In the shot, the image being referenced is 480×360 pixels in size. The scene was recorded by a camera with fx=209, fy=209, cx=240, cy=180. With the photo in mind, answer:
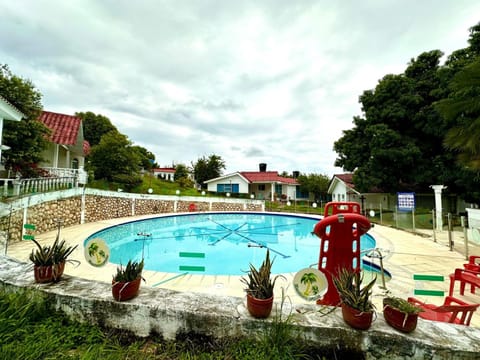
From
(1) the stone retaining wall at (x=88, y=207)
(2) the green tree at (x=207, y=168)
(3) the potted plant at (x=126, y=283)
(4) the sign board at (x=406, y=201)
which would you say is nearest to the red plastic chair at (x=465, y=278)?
(3) the potted plant at (x=126, y=283)

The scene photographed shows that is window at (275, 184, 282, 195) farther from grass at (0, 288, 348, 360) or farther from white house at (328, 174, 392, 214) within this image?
grass at (0, 288, 348, 360)

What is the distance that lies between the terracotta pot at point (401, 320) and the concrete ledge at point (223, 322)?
0.04m

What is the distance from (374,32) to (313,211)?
13.1 metres

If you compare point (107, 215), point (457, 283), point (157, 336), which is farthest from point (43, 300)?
point (107, 215)

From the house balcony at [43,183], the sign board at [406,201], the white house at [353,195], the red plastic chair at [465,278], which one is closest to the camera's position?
the red plastic chair at [465,278]

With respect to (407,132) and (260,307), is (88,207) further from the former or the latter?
(407,132)

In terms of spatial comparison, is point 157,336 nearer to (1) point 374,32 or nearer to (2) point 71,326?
(2) point 71,326

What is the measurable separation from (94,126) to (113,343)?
35696 millimetres

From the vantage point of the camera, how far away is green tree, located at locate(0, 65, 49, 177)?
9414 mm

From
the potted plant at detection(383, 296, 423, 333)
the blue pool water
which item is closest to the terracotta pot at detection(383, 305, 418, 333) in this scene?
the potted plant at detection(383, 296, 423, 333)

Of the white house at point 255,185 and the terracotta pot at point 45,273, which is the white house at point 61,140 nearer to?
the terracotta pot at point 45,273

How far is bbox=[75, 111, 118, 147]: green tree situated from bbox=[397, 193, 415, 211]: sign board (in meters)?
33.3

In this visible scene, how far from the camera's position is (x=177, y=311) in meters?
1.70

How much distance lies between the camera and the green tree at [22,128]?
9.41 meters
